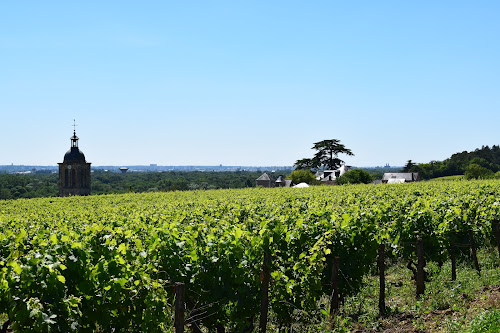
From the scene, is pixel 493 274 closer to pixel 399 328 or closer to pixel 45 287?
pixel 399 328

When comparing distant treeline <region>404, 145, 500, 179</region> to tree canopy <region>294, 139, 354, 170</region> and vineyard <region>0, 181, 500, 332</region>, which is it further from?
vineyard <region>0, 181, 500, 332</region>

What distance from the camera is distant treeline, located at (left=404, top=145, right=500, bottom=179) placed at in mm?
94750

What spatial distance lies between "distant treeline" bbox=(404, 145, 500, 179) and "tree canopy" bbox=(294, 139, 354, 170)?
1040 inches

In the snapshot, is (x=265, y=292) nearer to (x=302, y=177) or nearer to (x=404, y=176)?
(x=302, y=177)

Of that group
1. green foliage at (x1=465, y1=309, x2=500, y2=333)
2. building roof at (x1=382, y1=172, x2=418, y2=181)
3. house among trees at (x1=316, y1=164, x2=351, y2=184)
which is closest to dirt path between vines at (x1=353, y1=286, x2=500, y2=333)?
green foliage at (x1=465, y1=309, x2=500, y2=333)

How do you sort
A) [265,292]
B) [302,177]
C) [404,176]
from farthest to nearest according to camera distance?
[404,176] < [302,177] < [265,292]

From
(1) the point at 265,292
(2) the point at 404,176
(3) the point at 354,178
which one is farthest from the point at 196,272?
(2) the point at 404,176

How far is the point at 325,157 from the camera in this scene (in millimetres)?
84000

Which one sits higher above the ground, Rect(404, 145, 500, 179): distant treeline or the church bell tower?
Rect(404, 145, 500, 179): distant treeline

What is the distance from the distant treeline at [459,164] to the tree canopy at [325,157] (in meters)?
26.4

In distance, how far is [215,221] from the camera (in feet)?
29.8

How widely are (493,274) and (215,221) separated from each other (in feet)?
17.8

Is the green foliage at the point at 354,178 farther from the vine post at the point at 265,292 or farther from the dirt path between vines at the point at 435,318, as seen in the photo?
the vine post at the point at 265,292

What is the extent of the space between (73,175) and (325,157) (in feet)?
161
